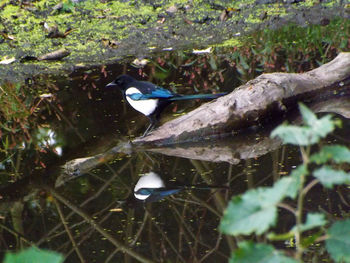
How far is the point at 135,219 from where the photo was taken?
15.0 ft

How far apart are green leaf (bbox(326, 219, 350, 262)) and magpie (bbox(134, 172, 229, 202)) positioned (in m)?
3.25

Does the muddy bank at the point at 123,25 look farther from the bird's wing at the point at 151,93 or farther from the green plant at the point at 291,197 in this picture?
the green plant at the point at 291,197

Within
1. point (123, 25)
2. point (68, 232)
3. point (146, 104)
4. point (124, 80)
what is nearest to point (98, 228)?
point (68, 232)

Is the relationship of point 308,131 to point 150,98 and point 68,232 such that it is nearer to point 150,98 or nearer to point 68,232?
point 68,232

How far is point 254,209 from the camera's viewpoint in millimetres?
1623

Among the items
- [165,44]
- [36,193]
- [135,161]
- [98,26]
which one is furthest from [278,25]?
[36,193]

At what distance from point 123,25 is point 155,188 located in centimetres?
496

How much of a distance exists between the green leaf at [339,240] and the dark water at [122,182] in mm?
2190

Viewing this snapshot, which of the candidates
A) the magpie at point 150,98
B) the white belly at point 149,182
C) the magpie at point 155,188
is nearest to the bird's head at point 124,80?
the magpie at point 150,98

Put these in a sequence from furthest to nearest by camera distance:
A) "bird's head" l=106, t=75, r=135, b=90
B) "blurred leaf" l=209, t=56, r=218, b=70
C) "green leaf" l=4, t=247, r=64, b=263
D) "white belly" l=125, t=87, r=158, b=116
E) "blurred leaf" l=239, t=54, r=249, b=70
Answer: "blurred leaf" l=209, t=56, r=218, b=70, "blurred leaf" l=239, t=54, r=249, b=70, "bird's head" l=106, t=75, r=135, b=90, "white belly" l=125, t=87, r=158, b=116, "green leaf" l=4, t=247, r=64, b=263

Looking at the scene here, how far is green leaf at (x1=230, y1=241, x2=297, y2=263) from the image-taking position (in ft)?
5.28

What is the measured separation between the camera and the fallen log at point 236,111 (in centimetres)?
600

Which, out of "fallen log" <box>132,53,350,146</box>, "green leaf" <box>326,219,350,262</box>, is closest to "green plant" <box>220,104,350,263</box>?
"green leaf" <box>326,219,350,262</box>

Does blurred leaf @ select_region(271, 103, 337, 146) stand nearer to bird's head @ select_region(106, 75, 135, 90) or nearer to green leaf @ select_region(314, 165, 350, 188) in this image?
green leaf @ select_region(314, 165, 350, 188)
